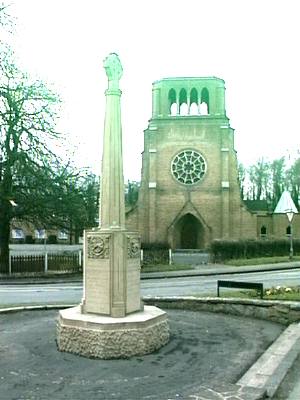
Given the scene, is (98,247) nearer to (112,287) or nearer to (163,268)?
(112,287)

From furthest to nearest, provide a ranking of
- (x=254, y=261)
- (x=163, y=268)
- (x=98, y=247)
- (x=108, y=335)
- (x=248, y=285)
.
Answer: (x=254, y=261) → (x=163, y=268) → (x=248, y=285) → (x=98, y=247) → (x=108, y=335)

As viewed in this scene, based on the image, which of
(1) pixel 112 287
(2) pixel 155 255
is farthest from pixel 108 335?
(2) pixel 155 255

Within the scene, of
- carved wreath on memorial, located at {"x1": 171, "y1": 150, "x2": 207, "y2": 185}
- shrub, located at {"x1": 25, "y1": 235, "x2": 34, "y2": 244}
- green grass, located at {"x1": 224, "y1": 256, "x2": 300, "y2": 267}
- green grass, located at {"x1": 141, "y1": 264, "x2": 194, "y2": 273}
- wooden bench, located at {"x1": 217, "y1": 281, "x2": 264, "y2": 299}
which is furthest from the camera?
shrub, located at {"x1": 25, "y1": 235, "x2": 34, "y2": 244}

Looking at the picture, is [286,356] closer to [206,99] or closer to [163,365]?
[163,365]

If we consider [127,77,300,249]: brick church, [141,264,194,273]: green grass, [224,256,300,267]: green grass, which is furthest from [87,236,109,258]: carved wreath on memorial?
[127,77,300,249]: brick church

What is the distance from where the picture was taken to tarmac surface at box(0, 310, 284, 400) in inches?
232

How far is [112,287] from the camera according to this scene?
8.15m

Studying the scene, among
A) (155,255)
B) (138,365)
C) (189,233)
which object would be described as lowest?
(138,365)

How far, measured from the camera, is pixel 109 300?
809 cm

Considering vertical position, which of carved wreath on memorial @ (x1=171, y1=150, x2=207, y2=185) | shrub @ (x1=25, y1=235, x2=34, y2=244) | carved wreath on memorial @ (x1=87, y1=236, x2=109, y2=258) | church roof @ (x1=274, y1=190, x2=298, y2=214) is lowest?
carved wreath on memorial @ (x1=87, y1=236, x2=109, y2=258)

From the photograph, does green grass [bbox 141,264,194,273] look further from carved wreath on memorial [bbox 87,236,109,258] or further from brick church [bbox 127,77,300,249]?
carved wreath on memorial [bbox 87,236,109,258]

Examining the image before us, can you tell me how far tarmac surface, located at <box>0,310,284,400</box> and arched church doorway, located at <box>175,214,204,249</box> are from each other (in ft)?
128

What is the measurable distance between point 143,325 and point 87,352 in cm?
96

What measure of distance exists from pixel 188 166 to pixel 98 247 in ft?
137
